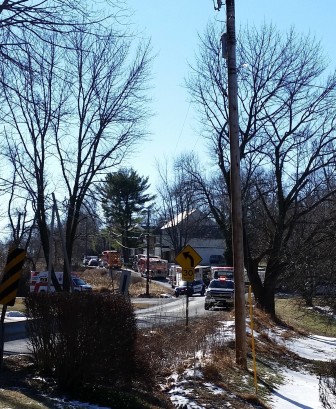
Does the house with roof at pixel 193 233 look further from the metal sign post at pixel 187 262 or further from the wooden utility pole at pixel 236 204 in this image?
the wooden utility pole at pixel 236 204

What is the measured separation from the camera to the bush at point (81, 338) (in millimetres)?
9789

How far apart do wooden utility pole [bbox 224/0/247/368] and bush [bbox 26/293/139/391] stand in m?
4.43

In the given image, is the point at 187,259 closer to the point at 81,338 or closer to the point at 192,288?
the point at 81,338

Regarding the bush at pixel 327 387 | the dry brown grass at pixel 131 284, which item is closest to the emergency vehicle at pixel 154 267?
the dry brown grass at pixel 131 284

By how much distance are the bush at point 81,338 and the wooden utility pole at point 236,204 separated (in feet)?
14.5

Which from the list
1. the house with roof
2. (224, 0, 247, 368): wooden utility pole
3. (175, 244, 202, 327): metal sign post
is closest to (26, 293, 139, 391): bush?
(224, 0, 247, 368): wooden utility pole

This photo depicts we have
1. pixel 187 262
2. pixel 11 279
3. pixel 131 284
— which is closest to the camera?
pixel 11 279

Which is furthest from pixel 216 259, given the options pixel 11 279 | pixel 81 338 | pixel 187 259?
pixel 81 338

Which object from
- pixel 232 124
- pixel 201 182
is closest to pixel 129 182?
pixel 201 182

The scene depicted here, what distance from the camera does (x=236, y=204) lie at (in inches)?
582

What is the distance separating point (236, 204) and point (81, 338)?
6151mm

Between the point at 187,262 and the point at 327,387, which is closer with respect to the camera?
the point at 327,387

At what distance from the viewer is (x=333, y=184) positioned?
29.7 metres

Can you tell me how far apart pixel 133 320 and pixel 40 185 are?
15.0 meters
